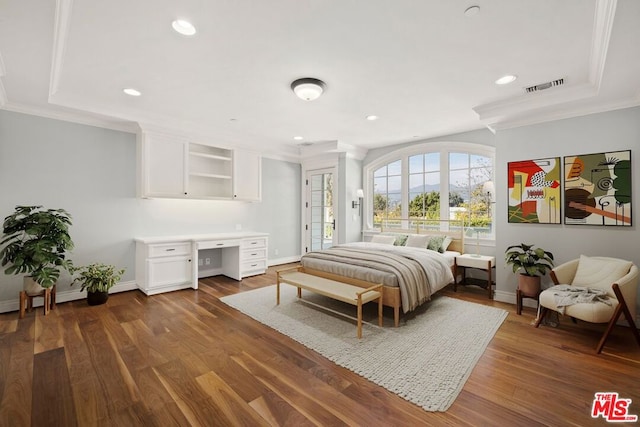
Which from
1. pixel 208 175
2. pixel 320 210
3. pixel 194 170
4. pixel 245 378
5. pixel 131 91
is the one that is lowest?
pixel 245 378

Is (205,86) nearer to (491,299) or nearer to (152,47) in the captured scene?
(152,47)

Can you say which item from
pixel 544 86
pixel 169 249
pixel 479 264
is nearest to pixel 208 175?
pixel 169 249

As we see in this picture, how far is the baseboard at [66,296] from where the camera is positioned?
11.4 feet

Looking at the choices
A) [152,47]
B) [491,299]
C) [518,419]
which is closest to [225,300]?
[152,47]

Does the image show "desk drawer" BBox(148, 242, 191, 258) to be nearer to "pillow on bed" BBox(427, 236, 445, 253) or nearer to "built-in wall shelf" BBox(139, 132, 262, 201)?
"built-in wall shelf" BBox(139, 132, 262, 201)

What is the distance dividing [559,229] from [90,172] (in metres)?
6.31

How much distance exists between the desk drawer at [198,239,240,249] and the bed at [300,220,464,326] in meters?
1.49

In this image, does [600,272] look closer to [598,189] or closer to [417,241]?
[598,189]

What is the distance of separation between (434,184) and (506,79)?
2.57 meters

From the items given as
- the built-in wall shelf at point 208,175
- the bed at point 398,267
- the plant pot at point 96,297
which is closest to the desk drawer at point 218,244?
the built-in wall shelf at point 208,175

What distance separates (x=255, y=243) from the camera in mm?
5312

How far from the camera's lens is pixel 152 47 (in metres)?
2.42

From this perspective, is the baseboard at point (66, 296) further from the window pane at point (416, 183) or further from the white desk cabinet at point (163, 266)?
the window pane at point (416, 183)

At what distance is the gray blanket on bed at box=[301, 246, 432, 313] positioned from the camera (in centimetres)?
314
